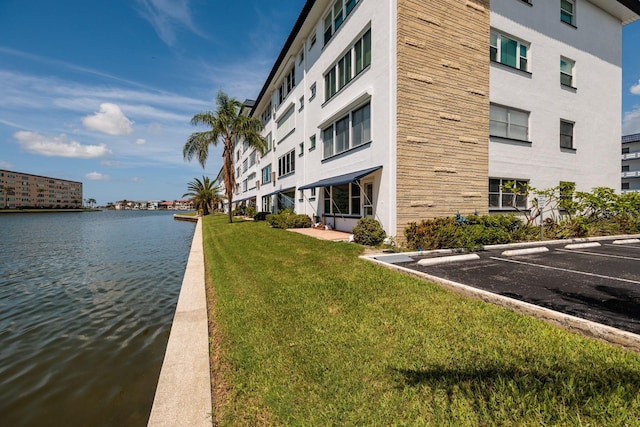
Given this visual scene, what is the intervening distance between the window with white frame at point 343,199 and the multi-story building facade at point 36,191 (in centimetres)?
14113

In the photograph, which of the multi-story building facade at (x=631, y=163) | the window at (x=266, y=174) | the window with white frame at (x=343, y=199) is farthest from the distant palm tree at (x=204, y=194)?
the multi-story building facade at (x=631, y=163)

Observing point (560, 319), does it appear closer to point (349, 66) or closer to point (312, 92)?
point (349, 66)

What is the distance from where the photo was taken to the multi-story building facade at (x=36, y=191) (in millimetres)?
109812

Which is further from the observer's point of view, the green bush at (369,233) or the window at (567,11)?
the window at (567,11)

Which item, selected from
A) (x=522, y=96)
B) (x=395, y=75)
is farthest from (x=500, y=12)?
(x=395, y=75)

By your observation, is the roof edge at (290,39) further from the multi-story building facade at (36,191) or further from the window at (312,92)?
the multi-story building facade at (36,191)

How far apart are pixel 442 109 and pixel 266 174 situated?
77.3 feet

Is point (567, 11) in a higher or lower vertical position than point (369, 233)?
higher

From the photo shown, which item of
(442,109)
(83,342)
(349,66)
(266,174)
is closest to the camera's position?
(83,342)

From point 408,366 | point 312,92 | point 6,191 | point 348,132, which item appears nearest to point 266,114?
point 312,92

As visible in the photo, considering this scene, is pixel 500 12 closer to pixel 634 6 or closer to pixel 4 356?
pixel 634 6

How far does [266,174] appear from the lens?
32469 mm

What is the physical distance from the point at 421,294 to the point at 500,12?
48.8 feet

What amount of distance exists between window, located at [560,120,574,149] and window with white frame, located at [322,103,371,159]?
437 inches
